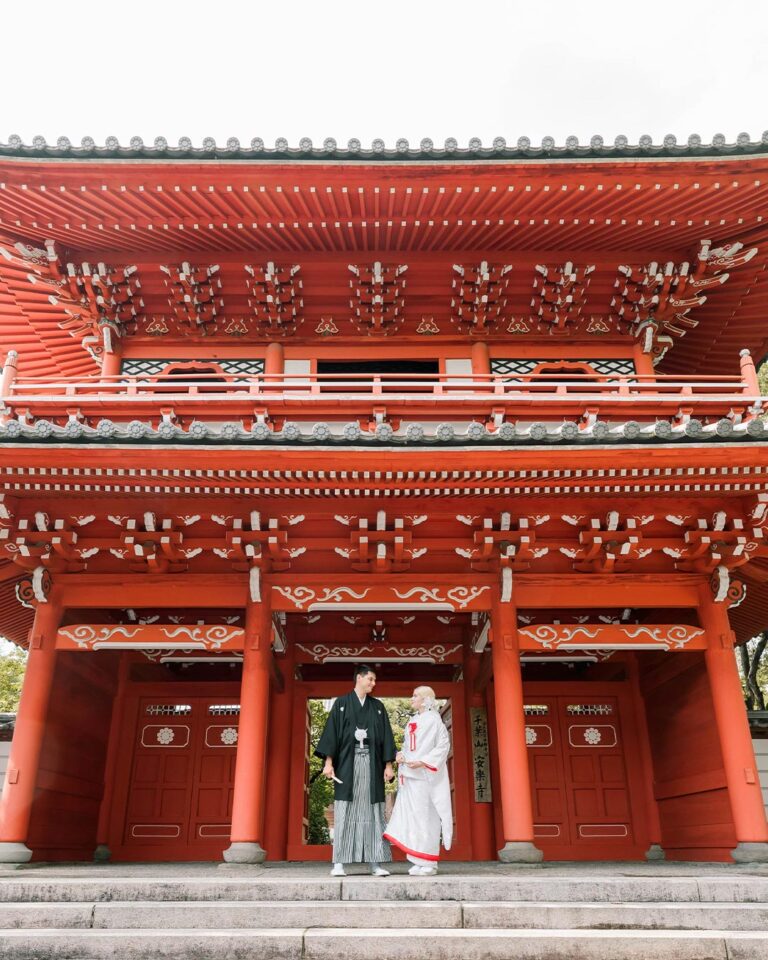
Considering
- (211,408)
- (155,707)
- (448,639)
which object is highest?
(211,408)

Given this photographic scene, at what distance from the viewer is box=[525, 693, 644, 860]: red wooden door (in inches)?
361

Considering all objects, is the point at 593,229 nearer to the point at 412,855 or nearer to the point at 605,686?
the point at 605,686

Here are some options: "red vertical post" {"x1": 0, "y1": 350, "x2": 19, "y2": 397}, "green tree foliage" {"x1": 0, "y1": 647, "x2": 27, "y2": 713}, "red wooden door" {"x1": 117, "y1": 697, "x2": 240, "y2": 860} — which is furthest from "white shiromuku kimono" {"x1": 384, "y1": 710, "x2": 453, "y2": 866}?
"green tree foliage" {"x1": 0, "y1": 647, "x2": 27, "y2": 713}

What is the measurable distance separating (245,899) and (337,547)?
355cm

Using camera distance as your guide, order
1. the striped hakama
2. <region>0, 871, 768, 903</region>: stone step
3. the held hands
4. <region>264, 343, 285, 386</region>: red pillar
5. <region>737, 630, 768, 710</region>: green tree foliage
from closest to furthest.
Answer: <region>0, 871, 768, 903</region>: stone step → the striped hakama → the held hands → <region>264, 343, 285, 386</region>: red pillar → <region>737, 630, 768, 710</region>: green tree foliage

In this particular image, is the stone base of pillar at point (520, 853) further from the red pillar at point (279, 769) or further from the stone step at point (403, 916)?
the red pillar at point (279, 769)

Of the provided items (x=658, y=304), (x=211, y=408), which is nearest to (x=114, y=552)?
(x=211, y=408)

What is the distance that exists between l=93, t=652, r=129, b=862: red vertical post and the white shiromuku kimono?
16.1ft

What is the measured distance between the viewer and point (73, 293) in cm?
962

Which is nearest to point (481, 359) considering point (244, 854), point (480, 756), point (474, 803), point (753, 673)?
point (480, 756)

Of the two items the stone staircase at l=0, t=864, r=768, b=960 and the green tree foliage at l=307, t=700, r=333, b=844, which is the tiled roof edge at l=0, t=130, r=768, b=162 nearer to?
the stone staircase at l=0, t=864, r=768, b=960

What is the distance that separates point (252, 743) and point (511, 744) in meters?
2.64

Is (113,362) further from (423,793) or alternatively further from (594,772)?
(594,772)

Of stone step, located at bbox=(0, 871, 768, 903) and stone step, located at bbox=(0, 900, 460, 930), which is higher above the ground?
stone step, located at bbox=(0, 871, 768, 903)
